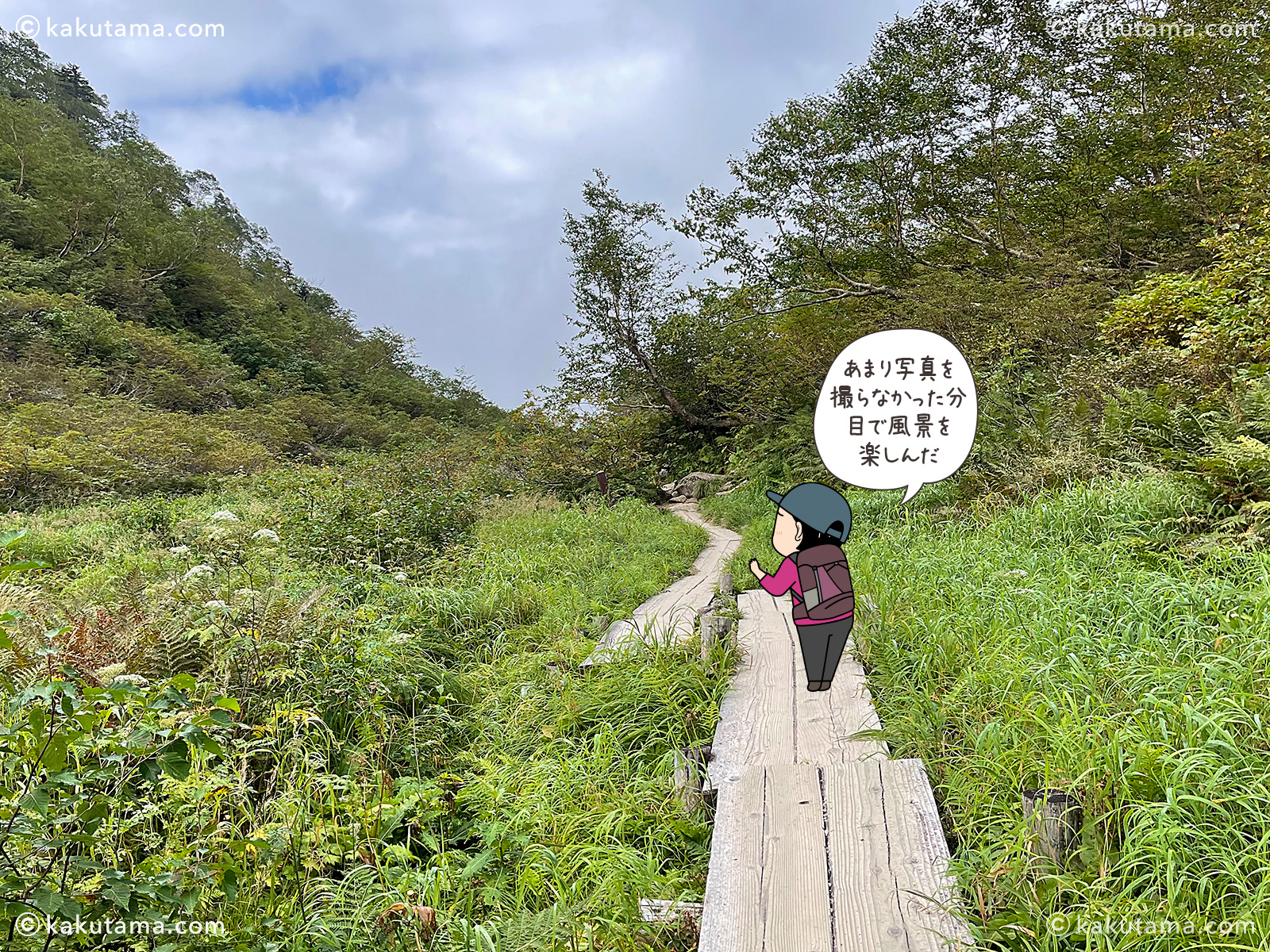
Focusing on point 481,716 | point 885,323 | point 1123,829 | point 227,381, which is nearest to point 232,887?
point 481,716

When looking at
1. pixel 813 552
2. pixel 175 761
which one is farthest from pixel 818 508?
pixel 175 761

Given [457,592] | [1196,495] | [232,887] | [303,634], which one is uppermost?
[1196,495]

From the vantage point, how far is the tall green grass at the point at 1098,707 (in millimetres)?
1708

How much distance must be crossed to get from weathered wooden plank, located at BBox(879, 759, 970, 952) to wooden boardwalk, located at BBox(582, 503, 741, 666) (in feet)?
5.62

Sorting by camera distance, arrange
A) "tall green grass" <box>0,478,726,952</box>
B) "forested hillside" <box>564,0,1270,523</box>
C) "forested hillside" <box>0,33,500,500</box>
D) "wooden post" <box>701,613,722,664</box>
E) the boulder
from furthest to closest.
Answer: the boulder → "forested hillside" <box>0,33,500,500</box> → "forested hillside" <box>564,0,1270,523</box> → "wooden post" <box>701,613,722,664</box> → "tall green grass" <box>0,478,726,952</box>

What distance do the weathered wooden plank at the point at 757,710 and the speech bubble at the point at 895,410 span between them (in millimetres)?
1130

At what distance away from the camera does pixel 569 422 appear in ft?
49.8

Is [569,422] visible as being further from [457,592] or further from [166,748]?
[166,748]

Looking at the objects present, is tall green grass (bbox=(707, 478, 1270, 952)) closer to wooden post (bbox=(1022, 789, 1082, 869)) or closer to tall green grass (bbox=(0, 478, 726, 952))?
wooden post (bbox=(1022, 789, 1082, 869))

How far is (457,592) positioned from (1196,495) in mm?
5638

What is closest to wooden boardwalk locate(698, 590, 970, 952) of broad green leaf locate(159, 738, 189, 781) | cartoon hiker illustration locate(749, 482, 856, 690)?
cartoon hiker illustration locate(749, 482, 856, 690)

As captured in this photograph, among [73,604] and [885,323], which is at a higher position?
[885,323]

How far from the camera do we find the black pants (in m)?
2.88

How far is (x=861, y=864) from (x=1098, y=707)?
111 centimetres
